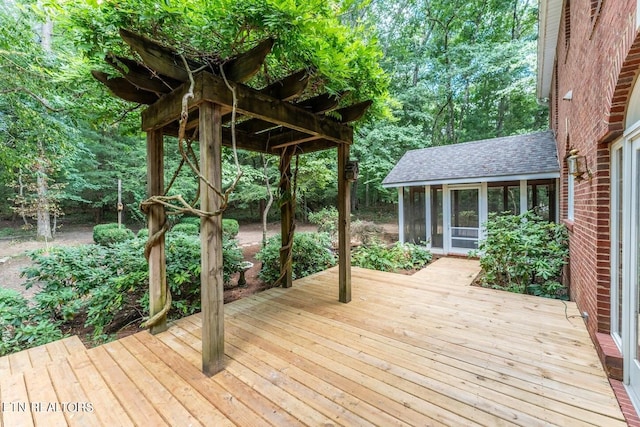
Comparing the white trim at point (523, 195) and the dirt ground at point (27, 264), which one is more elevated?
the white trim at point (523, 195)

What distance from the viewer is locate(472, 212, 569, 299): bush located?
3.90 metres

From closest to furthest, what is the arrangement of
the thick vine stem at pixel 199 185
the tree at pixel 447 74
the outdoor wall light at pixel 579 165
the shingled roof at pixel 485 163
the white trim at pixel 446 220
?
the thick vine stem at pixel 199 185 → the outdoor wall light at pixel 579 165 → the shingled roof at pixel 485 163 → the white trim at pixel 446 220 → the tree at pixel 447 74

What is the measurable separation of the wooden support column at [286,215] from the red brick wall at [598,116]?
317 centimetres

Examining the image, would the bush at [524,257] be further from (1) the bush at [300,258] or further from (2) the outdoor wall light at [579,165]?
(1) the bush at [300,258]

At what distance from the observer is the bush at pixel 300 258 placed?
4672 millimetres

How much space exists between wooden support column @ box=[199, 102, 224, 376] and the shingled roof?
21.0 ft

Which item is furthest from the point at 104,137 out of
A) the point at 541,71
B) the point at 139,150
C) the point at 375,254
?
the point at 541,71

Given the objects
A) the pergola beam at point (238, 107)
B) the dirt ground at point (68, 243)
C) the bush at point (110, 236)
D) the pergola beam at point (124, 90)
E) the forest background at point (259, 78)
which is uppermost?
the forest background at point (259, 78)

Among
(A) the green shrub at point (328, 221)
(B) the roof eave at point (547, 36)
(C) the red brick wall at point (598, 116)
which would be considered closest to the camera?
(C) the red brick wall at point (598, 116)

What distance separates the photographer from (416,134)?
12609mm

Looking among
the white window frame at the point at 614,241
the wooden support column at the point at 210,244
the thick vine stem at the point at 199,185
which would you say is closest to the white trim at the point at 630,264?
the white window frame at the point at 614,241

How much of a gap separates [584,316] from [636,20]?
2.60m

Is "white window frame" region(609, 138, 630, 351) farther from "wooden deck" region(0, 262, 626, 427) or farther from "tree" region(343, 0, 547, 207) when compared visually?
"tree" region(343, 0, 547, 207)

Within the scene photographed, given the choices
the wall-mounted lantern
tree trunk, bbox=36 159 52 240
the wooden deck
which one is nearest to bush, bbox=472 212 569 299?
the wooden deck
